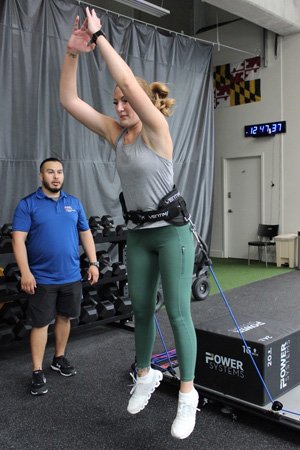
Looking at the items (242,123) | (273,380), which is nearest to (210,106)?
(242,123)

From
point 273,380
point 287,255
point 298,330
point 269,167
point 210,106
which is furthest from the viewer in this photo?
point 269,167

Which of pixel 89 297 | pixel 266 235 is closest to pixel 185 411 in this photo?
pixel 89 297

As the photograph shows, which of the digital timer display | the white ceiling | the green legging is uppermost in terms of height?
the white ceiling

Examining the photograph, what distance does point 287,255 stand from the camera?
712 centimetres

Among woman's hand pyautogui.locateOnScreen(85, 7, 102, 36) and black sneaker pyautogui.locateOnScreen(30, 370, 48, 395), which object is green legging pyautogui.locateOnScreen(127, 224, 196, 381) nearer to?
woman's hand pyautogui.locateOnScreen(85, 7, 102, 36)

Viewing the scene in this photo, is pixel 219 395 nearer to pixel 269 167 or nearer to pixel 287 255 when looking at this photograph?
pixel 287 255

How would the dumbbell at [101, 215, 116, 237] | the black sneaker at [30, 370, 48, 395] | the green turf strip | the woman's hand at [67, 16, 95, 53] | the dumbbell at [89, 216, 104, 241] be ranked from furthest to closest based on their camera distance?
the green turf strip → the dumbbell at [101, 215, 116, 237] → the dumbbell at [89, 216, 104, 241] → the black sneaker at [30, 370, 48, 395] → the woman's hand at [67, 16, 95, 53]

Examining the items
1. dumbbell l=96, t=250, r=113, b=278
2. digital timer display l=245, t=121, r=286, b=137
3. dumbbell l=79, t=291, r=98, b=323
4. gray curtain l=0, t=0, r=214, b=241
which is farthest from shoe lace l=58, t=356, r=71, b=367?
digital timer display l=245, t=121, r=286, b=137

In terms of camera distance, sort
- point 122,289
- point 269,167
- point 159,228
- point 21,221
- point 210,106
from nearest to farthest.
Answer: point 159,228 → point 21,221 → point 122,289 → point 210,106 → point 269,167

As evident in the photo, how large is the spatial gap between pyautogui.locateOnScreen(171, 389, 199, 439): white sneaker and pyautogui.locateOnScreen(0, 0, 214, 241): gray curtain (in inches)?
109

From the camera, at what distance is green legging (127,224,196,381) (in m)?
1.74

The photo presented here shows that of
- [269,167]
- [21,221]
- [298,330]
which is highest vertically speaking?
[269,167]

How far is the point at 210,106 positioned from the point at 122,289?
11.5ft

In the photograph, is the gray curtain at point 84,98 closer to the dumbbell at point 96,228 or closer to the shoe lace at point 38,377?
the dumbbell at point 96,228
